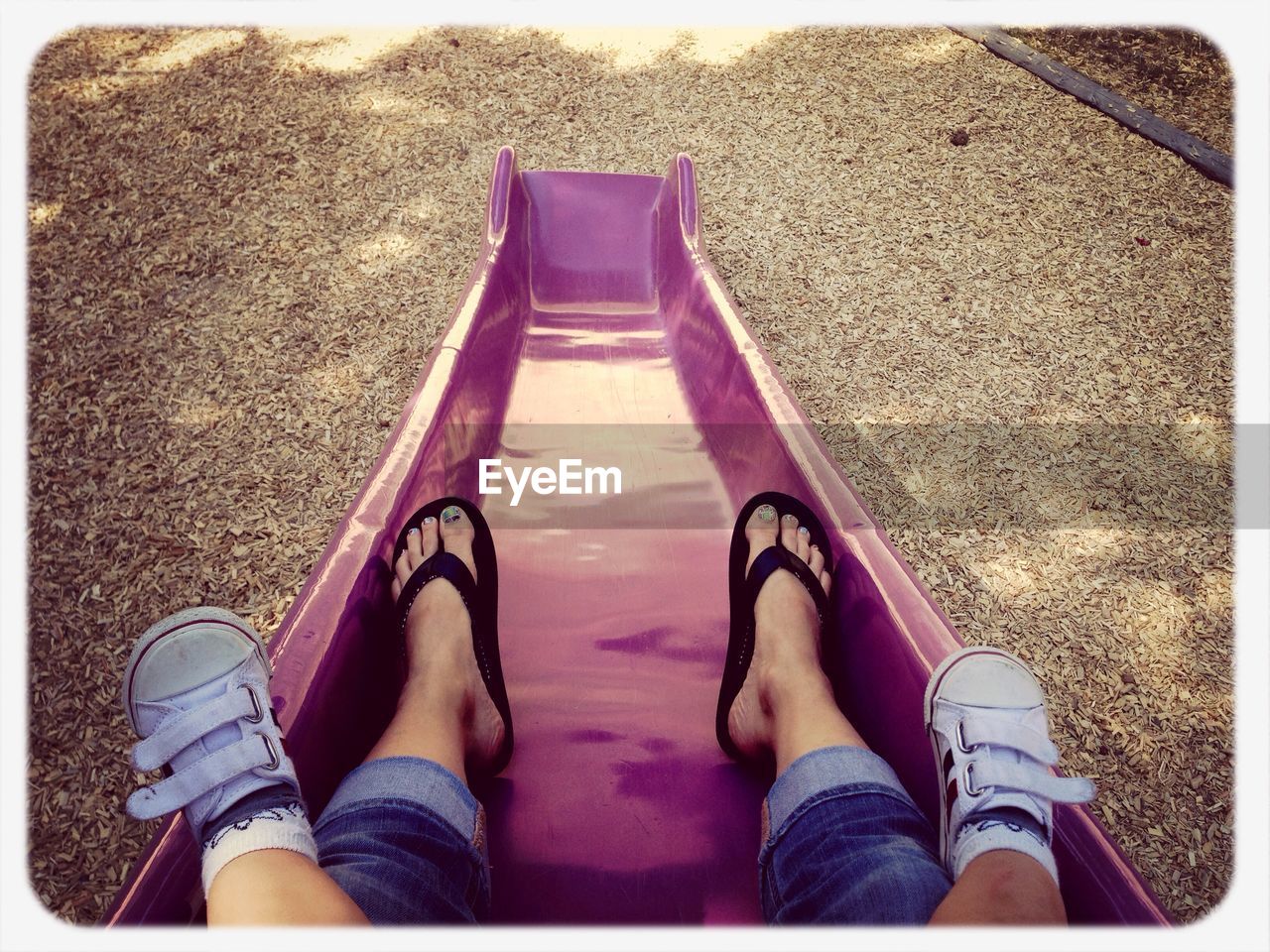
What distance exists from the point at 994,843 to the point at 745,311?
187 cm

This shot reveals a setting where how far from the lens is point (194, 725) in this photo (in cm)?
98

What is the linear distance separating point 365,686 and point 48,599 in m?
1.04

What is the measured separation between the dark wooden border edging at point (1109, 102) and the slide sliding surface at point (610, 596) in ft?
7.59

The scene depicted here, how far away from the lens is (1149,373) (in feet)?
7.81

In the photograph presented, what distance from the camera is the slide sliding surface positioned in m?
1.07

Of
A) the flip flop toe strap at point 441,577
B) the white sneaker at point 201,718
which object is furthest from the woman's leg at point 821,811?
the white sneaker at point 201,718

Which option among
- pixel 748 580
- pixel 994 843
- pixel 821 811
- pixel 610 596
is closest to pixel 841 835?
pixel 821 811

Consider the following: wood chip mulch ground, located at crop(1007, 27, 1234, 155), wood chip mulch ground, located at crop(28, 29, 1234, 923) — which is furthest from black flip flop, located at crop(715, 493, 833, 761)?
wood chip mulch ground, located at crop(1007, 27, 1234, 155)

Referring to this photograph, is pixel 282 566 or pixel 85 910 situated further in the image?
pixel 282 566

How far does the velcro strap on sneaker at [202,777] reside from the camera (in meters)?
0.90

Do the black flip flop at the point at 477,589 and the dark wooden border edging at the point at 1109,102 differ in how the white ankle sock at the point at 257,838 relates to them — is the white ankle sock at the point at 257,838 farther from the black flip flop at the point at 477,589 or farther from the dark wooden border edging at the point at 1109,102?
the dark wooden border edging at the point at 1109,102

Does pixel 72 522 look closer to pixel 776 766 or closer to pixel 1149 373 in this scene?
pixel 776 766

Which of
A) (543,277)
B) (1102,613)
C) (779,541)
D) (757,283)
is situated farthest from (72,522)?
(1102,613)

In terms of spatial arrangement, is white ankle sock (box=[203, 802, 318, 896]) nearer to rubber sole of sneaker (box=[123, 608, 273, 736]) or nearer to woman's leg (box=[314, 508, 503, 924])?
woman's leg (box=[314, 508, 503, 924])
